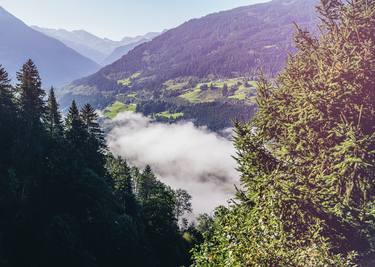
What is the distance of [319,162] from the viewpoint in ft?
67.5

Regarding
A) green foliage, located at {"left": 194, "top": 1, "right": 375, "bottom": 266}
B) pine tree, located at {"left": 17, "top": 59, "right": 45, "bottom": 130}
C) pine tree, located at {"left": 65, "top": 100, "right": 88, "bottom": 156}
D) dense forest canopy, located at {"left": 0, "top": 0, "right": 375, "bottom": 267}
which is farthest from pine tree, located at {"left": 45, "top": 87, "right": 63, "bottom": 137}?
green foliage, located at {"left": 194, "top": 1, "right": 375, "bottom": 266}

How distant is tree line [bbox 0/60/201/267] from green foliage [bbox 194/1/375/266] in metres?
32.5

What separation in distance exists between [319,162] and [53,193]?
45.5 metres

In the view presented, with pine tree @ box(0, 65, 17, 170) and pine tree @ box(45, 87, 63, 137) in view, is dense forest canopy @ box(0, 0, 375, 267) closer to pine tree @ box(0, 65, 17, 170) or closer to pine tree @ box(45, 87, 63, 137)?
pine tree @ box(0, 65, 17, 170)

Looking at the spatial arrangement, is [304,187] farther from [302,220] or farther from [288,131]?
[288,131]

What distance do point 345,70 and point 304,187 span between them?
5.74 metres

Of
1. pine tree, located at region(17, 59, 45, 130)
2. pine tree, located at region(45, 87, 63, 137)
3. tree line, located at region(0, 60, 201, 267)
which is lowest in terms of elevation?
tree line, located at region(0, 60, 201, 267)

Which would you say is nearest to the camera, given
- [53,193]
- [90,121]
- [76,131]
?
[53,193]

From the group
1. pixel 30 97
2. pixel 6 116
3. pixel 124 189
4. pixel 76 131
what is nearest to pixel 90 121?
pixel 76 131

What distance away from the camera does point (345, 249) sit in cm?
2064

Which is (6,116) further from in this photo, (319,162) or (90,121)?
(319,162)

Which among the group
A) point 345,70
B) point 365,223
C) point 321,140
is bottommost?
point 365,223

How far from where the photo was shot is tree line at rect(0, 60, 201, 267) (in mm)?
50750

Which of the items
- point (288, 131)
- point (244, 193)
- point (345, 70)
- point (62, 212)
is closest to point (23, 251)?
point (62, 212)
